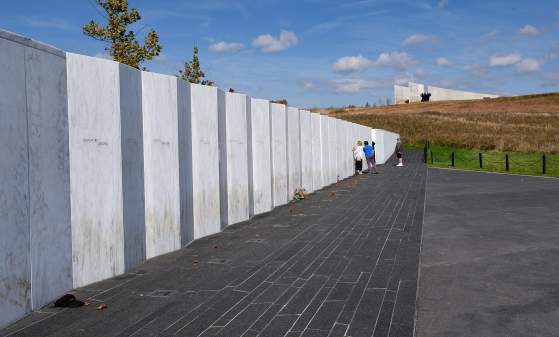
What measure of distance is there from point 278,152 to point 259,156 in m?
1.59

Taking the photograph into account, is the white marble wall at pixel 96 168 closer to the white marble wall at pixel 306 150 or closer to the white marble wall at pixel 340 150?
the white marble wall at pixel 306 150

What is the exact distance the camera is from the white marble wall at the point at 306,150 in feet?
57.7

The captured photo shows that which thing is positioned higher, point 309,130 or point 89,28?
point 89,28

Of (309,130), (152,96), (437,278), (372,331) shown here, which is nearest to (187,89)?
(152,96)

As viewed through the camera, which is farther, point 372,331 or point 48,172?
point 48,172

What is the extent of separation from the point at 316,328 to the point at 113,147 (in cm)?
350

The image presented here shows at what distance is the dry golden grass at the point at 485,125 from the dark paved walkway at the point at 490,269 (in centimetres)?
3292

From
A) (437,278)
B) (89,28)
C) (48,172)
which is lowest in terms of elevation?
(437,278)

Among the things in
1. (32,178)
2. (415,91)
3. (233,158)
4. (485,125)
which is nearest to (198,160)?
(233,158)

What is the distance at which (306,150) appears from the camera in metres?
18.1

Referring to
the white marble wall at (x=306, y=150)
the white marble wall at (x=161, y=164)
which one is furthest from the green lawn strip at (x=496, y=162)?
the white marble wall at (x=161, y=164)

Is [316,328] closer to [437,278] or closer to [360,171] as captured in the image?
[437,278]

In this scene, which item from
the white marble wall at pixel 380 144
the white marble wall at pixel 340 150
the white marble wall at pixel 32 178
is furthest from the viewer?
the white marble wall at pixel 380 144

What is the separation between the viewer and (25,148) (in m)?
5.38
